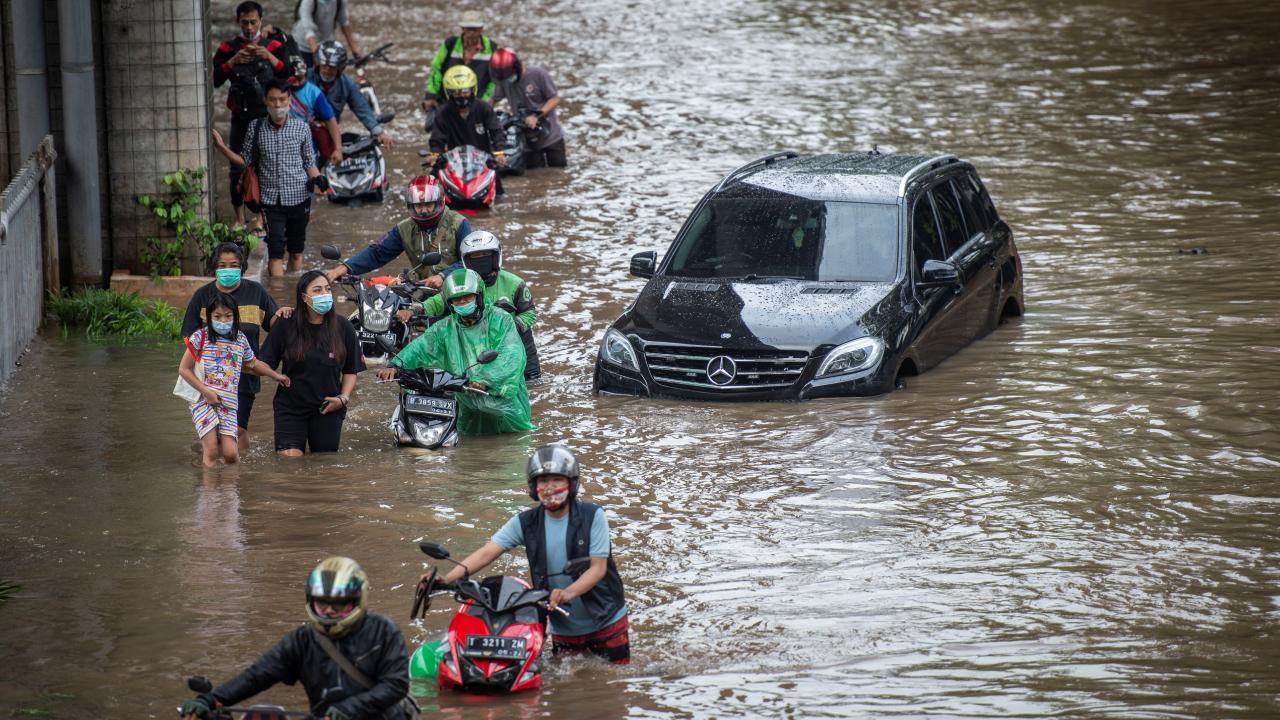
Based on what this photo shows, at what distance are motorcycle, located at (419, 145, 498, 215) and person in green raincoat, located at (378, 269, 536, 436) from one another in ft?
23.9

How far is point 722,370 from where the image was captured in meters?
12.8

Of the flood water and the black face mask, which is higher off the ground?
the black face mask

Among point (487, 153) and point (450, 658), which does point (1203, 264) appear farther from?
point (450, 658)

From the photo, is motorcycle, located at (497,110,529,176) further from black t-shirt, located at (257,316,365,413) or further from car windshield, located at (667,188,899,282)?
black t-shirt, located at (257,316,365,413)

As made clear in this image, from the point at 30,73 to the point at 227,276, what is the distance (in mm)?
5066

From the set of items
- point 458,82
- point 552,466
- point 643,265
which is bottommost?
point 552,466

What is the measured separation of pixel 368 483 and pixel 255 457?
1.09 m

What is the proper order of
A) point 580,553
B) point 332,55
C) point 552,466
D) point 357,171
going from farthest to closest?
point 357,171 → point 332,55 → point 580,553 → point 552,466

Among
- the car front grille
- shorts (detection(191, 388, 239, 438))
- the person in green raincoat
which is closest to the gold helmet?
the car front grille

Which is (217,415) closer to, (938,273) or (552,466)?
(552,466)

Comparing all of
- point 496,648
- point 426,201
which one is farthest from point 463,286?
point 496,648

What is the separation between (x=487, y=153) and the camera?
19.8 metres

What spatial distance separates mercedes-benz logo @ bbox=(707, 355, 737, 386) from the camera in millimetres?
12773

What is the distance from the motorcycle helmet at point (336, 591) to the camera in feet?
21.7
